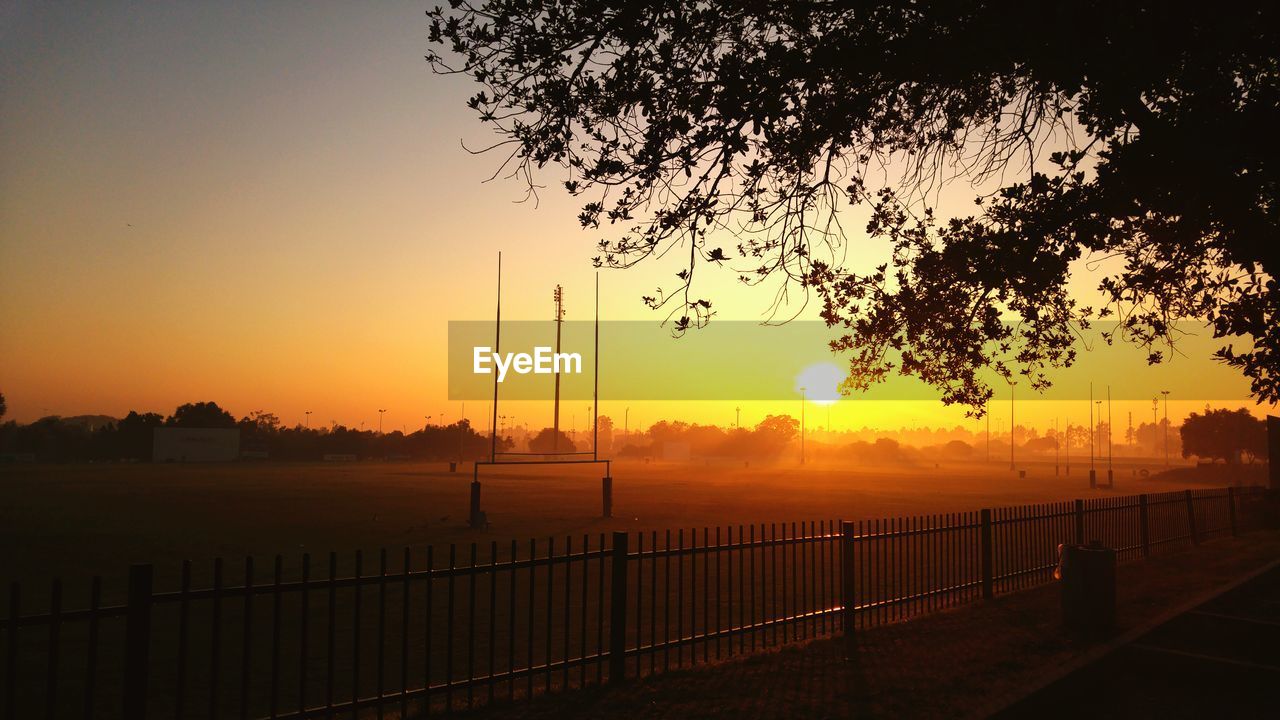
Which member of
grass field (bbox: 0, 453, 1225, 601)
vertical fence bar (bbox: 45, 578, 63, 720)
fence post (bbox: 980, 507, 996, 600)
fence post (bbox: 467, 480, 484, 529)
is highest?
vertical fence bar (bbox: 45, 578, 63, 720)

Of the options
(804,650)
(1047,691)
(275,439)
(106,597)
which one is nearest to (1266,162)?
(1047,691)

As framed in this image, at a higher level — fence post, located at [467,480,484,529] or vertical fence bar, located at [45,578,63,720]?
vertical fence bar, located at [45,578,63,720]

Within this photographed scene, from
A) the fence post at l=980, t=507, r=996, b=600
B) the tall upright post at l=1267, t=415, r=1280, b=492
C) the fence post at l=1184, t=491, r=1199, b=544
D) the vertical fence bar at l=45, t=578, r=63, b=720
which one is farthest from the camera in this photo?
the tall upright post at l=1267, t=415, r=1280, b=492

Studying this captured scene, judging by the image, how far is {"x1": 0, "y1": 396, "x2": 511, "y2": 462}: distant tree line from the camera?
126m

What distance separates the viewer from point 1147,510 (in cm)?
1728

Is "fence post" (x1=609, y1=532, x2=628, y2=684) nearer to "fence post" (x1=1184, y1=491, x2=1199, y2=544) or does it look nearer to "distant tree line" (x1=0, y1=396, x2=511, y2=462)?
"fence post" (x1=1184, y1=491, x2=1199, y2=544)

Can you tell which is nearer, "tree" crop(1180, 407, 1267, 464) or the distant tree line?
"tree" crop(1180, 407, 1267, 464)

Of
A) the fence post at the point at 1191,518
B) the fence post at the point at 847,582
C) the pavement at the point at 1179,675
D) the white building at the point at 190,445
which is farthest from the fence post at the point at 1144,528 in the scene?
the white building at the point at 190,445

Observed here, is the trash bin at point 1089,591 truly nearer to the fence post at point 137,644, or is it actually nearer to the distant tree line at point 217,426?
the fence post at point 137,644

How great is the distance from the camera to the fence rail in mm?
5539

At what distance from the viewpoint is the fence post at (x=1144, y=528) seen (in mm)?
16859

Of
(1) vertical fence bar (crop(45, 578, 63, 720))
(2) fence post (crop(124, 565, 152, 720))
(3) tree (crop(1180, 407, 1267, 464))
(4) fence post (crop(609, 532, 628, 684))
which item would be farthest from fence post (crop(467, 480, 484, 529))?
(3) tree (crop(1180, 407, 1267, 464))

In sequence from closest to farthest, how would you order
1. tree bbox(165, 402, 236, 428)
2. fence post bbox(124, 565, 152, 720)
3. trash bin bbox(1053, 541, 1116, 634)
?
fence post bbox(124, 565, 152, 720)
trash bin bbox(1053, 541, 1116, 634)
tree bbox(165, 402, 236, 428)

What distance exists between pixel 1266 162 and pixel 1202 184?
56cm
